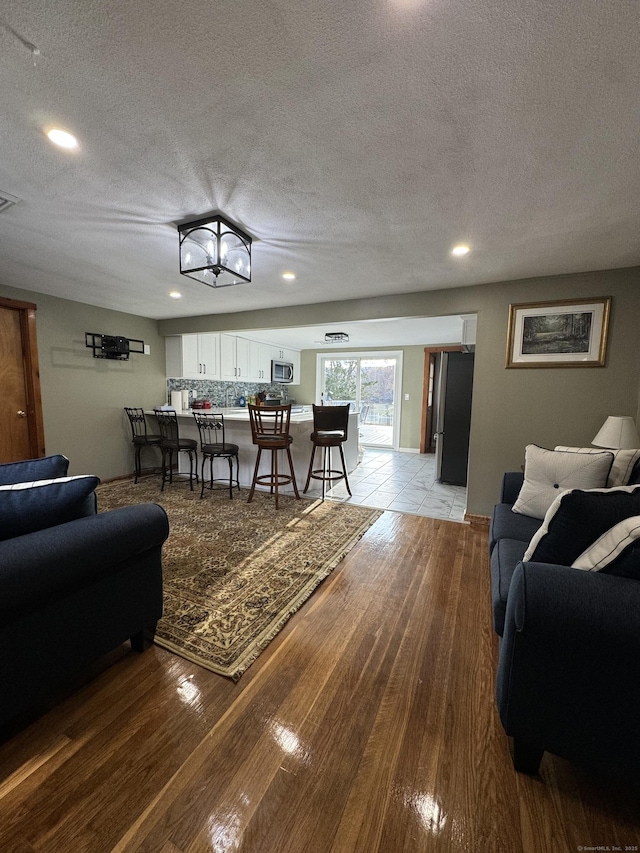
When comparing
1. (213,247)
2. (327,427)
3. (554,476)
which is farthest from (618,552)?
(327,427)

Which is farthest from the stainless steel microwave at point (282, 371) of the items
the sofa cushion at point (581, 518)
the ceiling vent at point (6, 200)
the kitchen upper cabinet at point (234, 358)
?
the sofa cushion at point (581, 518)

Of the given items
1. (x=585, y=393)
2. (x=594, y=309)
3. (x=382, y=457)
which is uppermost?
(x=594, y=309)

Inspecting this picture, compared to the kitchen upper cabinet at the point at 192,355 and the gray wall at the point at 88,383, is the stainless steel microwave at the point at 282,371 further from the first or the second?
the gray wall at the point at 88,383

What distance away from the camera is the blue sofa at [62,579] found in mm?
1147

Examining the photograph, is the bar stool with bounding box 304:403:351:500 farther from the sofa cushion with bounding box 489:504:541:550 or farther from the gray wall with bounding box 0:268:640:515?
the sofa cushion with bounding box 489:504:541:550

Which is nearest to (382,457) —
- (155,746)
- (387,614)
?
(387,614)

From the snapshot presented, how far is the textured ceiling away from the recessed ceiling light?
1.4 inches

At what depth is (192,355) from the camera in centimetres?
539

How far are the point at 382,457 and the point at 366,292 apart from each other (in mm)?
3687

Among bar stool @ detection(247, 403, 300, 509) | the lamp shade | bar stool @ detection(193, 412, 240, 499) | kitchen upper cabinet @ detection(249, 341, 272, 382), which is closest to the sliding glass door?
kitchen upper cabinet @ detection(249, 341, 272, 382)

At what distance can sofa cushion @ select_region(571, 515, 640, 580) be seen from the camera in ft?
3.51

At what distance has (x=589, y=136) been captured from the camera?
4.44ft

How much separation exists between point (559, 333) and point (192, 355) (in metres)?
4.76

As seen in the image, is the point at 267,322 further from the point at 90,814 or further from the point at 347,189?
the point at 90,814
